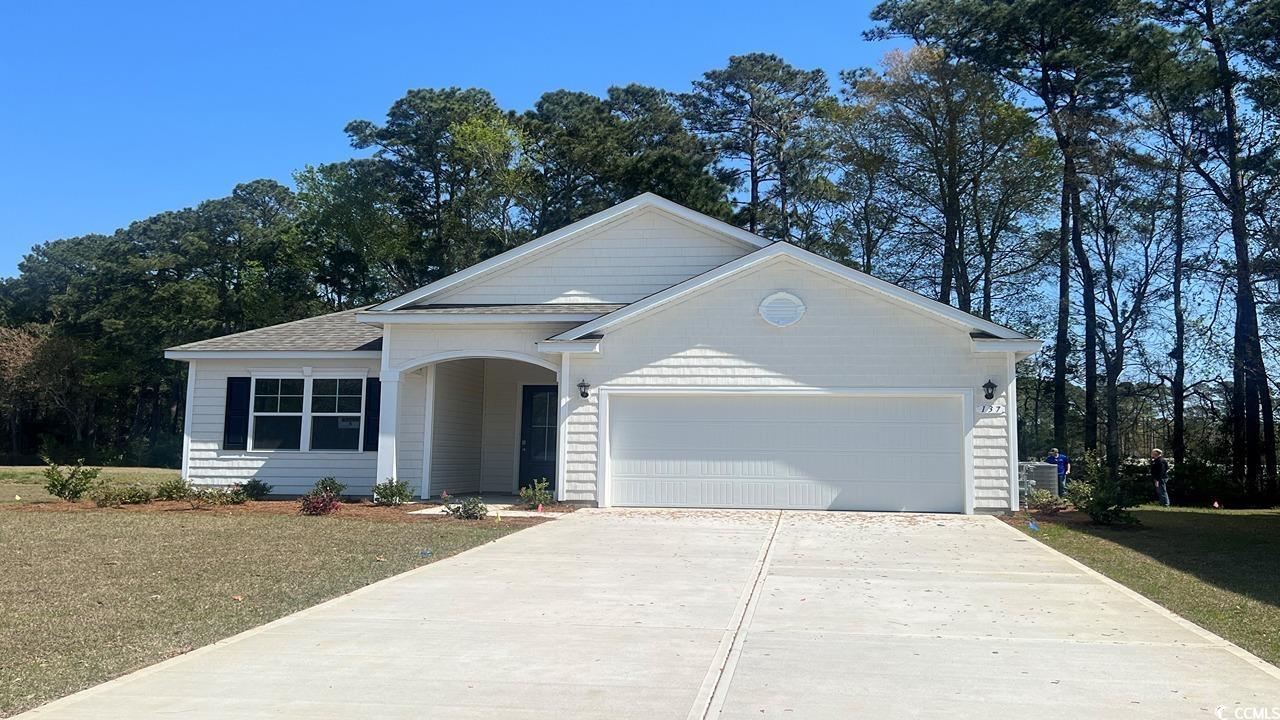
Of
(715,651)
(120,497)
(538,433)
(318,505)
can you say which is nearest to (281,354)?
(120,497)

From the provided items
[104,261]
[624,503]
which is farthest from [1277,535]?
[104,261]

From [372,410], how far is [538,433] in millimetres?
3284

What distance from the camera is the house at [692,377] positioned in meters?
15.5

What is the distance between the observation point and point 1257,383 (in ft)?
81.7

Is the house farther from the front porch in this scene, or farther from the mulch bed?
the mulch bed

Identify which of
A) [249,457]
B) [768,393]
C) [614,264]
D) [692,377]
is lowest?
[249,457]

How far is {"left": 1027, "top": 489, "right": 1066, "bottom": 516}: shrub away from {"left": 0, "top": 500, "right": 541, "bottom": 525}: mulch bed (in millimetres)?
8998

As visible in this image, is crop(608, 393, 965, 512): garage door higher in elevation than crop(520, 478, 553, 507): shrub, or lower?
higher

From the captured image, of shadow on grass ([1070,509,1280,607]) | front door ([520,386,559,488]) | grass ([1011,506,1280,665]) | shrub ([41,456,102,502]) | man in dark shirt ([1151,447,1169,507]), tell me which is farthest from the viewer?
man in dark shirt ([1151,447,1169,507])

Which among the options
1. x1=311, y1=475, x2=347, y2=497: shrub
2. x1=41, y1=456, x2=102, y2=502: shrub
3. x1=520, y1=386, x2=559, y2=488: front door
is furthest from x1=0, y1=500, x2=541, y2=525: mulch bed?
x1=520, y1=386, x2=559, y2=488: front door

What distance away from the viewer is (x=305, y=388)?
60.3 ft

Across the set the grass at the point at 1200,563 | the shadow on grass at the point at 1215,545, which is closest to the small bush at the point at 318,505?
the grass at the point at 1200,563

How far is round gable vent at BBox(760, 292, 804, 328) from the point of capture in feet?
51.9

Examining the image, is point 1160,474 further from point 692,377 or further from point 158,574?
point 158,574
